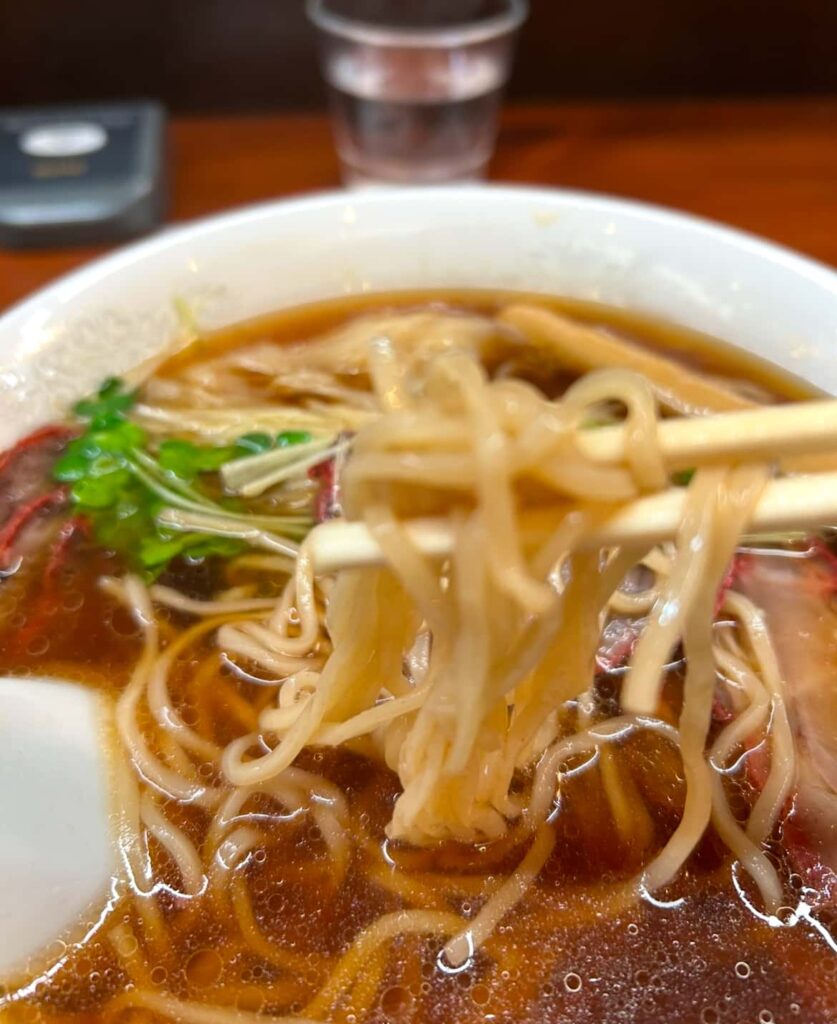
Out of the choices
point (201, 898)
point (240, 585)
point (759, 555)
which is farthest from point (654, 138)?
point (201, 898)

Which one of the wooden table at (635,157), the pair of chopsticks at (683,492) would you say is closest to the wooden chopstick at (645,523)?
the pair of chopsticks at (683,492)

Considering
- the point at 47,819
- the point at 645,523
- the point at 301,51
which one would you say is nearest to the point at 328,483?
the point at 47,819

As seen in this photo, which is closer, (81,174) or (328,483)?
(328,483)

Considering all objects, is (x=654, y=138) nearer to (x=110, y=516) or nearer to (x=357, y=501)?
(x=110, y=516)

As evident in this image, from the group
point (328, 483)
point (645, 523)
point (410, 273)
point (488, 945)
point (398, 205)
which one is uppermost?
point (645, 523)

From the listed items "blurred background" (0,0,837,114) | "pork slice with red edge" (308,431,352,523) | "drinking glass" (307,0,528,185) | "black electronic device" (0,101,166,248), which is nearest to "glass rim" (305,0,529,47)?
"drinking glass" (307,0,528,185)

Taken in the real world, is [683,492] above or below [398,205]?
above

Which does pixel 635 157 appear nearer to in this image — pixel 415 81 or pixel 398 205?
pixel 415 81
